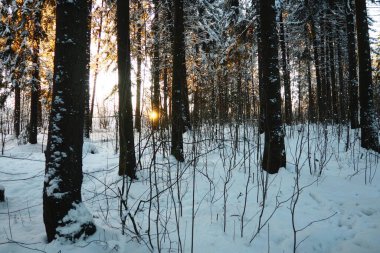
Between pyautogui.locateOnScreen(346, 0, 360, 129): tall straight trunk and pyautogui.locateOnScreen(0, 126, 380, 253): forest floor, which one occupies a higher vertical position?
pyautogui.locateOnScreen(346, 0, 360, 129): tall straight trunk

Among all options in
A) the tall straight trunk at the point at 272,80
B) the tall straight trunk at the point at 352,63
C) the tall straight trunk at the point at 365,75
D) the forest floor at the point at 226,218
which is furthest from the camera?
the tall straight trunk at the point at 352,63

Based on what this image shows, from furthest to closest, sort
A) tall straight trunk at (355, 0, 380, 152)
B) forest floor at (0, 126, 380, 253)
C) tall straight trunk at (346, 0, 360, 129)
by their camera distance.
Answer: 1. tall straight trunk at (346, 0, 360, 129)
2. tall straight trunk at (355, 0, 380, 152)
3. forest floor at (0, 126, 380, 253)

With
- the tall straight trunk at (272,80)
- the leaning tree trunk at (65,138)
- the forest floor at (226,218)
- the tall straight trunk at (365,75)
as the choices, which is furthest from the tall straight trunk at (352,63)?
the leaning tree trunk at (65,138)

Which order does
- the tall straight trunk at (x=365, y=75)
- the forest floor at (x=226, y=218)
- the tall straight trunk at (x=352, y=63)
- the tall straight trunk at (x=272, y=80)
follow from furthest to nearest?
the tall straight trunk at (x=352, y=63)
the tall straight trunk at (x=365, y=75)
the tall straight trunk at (x=272, y=80)
the forest floor at (x=226, y=218)

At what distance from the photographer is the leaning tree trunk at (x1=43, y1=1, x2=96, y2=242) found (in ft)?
9.16

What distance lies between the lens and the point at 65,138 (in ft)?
9.37

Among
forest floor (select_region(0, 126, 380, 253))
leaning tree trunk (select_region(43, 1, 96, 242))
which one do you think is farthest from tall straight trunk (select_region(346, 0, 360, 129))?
leaning tree trunk (select_region(43, 1, 96, 242))

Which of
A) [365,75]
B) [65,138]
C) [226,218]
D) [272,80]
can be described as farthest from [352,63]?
[65,138]

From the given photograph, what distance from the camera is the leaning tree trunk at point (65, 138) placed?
2791mm

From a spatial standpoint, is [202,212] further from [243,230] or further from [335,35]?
[335,35]

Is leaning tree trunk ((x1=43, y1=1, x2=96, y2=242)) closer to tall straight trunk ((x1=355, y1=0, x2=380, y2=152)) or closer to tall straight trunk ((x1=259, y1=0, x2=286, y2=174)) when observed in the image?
tall straight trunk ((x1=259, y1=0, x2=286, y2=174))

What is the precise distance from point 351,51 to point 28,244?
11441 millimetres

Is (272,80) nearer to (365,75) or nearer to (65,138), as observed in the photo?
(65,138)

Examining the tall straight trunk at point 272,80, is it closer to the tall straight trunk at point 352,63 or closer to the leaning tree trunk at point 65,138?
the leaning tree trunk at point 65,138
